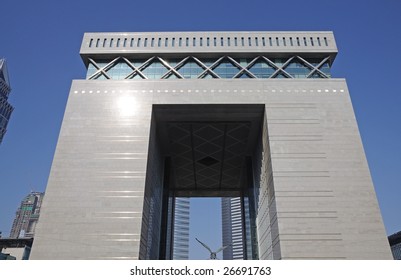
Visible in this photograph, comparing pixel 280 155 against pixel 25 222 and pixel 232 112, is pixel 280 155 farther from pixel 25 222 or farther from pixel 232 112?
pixel 25 222

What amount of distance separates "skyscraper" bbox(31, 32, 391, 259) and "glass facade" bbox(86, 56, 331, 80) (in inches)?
5.5

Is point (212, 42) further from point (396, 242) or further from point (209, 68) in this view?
point (396, 242)

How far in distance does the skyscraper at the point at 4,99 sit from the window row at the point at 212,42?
537ft

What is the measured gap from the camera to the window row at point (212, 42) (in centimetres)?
3484

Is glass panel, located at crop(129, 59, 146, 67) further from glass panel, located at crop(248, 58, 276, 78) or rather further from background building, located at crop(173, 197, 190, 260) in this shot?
background building, located at crop(173, 197, 190, 260)

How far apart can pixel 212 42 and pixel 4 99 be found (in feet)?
593

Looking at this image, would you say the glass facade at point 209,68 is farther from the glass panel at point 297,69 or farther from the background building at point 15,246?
the background building at point 15,246

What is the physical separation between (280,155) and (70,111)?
2271 centimetres

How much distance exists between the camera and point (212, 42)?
35.4m

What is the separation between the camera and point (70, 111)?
98.8 ft

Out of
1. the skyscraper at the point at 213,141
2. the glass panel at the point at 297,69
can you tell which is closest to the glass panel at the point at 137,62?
the skyscraper at the point at 213,141

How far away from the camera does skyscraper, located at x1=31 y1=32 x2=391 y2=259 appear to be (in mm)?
24156

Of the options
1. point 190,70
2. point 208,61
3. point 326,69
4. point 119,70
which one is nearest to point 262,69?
point 208,61
